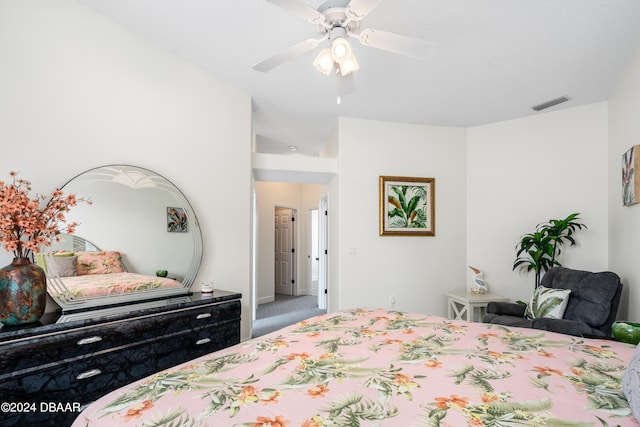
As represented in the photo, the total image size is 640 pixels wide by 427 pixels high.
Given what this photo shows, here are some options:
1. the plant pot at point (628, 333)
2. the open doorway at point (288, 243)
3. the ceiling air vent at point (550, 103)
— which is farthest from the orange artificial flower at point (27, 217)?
the ceiling air vent at point (550, 103)

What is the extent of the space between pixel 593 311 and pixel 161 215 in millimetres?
3627

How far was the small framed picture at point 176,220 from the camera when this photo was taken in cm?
284

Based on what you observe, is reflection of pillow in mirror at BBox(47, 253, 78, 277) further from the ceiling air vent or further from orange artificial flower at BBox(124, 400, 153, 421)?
the ceiling air vent

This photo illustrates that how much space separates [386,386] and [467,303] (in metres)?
3.03

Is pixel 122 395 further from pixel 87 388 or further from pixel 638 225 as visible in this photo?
pixel 638 225

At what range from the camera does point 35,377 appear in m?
1.74

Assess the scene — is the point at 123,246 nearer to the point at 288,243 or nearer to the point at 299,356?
the point at 299,356

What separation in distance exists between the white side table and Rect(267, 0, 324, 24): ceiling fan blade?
330cm

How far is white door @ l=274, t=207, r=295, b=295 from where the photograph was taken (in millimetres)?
7180

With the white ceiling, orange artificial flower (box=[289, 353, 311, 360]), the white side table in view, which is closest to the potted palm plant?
the white side table

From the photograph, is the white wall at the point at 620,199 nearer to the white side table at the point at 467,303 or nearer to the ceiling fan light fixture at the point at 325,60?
the white side table at the point at 467,303

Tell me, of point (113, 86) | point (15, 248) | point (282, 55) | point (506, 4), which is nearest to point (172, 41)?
point (113, 86)

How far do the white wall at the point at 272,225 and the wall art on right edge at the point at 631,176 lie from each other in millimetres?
3718

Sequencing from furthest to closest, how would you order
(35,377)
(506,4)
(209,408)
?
(506,4)
(35,377)
(209,408)
